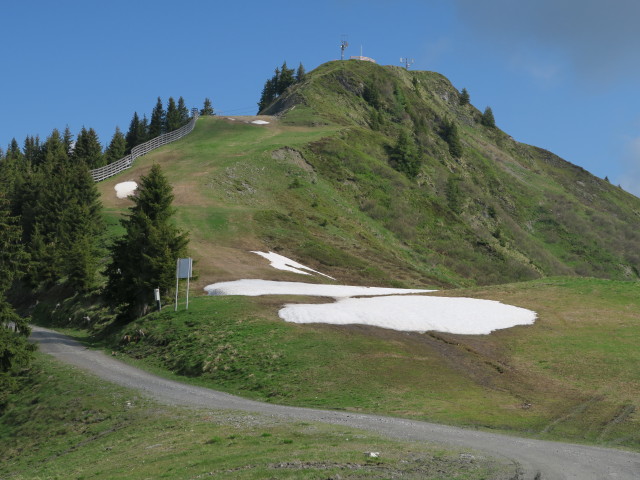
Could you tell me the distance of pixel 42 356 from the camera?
37812mm

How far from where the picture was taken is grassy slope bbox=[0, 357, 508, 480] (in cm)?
1587

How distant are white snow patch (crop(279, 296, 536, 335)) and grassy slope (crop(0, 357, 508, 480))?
13.5 meters

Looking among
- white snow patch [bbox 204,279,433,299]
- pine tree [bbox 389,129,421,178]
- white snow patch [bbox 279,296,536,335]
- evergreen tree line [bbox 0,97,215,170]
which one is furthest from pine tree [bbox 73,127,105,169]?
white snow patch [bbox 279,296,536,335]

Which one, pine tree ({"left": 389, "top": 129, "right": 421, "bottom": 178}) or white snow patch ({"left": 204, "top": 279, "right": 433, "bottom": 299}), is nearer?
white snow patch ({"left": 204, "top": 279, "right": 433, "bottom": 299})

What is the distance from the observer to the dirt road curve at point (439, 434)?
1591cm

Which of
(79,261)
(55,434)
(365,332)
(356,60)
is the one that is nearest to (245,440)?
(55,434)

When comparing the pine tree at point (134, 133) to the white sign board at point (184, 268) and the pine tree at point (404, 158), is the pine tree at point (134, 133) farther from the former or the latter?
the white sign board at point (184, 268)

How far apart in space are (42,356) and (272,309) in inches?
546

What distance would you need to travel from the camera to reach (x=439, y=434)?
68.0 feet

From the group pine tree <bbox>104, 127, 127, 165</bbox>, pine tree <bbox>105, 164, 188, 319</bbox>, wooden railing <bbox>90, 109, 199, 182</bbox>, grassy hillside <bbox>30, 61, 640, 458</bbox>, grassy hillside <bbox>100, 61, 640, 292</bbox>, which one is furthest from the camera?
pine tree <bbox>104, 127, 127, 165</bbox>

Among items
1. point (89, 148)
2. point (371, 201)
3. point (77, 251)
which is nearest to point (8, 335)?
point (77, 251)

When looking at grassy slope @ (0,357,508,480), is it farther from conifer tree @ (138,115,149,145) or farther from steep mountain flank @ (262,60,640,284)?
conifer tree @ (138,115,149,145)

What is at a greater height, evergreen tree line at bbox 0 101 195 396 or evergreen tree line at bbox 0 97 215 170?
evergreen tree line at bbox 0 97 215 170

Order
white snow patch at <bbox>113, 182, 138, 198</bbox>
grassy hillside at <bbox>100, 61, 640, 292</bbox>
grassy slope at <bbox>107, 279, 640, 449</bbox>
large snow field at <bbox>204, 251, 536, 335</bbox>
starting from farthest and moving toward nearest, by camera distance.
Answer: white snow patch at <bbox>113, 182, 138, 198</bbox> → grassy hillside at <bbox>100, 61, 640, 292</bbox> → large snow field at <bbox>204, 251, 536, 335</bbox> → grassy slope at <bbox>107, 279, 640, 449</bbox>
